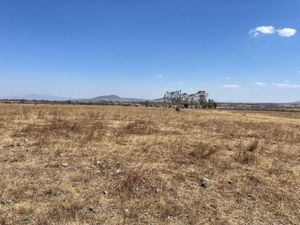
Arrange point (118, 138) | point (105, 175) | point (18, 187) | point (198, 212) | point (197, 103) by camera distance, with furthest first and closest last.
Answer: point (197, 103) < point (118, 138) < point (105, 175) < point (18, 187) < point (198, 212)

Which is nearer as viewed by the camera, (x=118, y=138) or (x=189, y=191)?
(x=189, y=191)

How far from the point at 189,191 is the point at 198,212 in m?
1.06

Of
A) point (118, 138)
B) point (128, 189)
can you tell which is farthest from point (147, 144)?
point (128, 189)

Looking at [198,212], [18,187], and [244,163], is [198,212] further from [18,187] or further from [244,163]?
[244,163]

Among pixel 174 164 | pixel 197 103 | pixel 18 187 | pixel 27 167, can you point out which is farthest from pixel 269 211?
pixel 197 103

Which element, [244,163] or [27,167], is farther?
[244,163]

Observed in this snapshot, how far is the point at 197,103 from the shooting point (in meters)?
144

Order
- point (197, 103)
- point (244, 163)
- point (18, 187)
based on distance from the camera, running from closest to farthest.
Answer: point (18, 187) → point (244, 163) → point (197, 103)

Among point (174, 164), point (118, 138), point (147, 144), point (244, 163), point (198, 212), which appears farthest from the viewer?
point (118, 138)

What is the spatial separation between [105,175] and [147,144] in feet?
15.4

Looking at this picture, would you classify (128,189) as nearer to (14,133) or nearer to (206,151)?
(206,151)

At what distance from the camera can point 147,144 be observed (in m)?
12.4

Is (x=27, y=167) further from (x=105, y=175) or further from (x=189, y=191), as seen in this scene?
(x=189, y=191)

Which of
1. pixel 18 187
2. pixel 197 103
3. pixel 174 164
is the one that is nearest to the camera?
pixel 18 187
